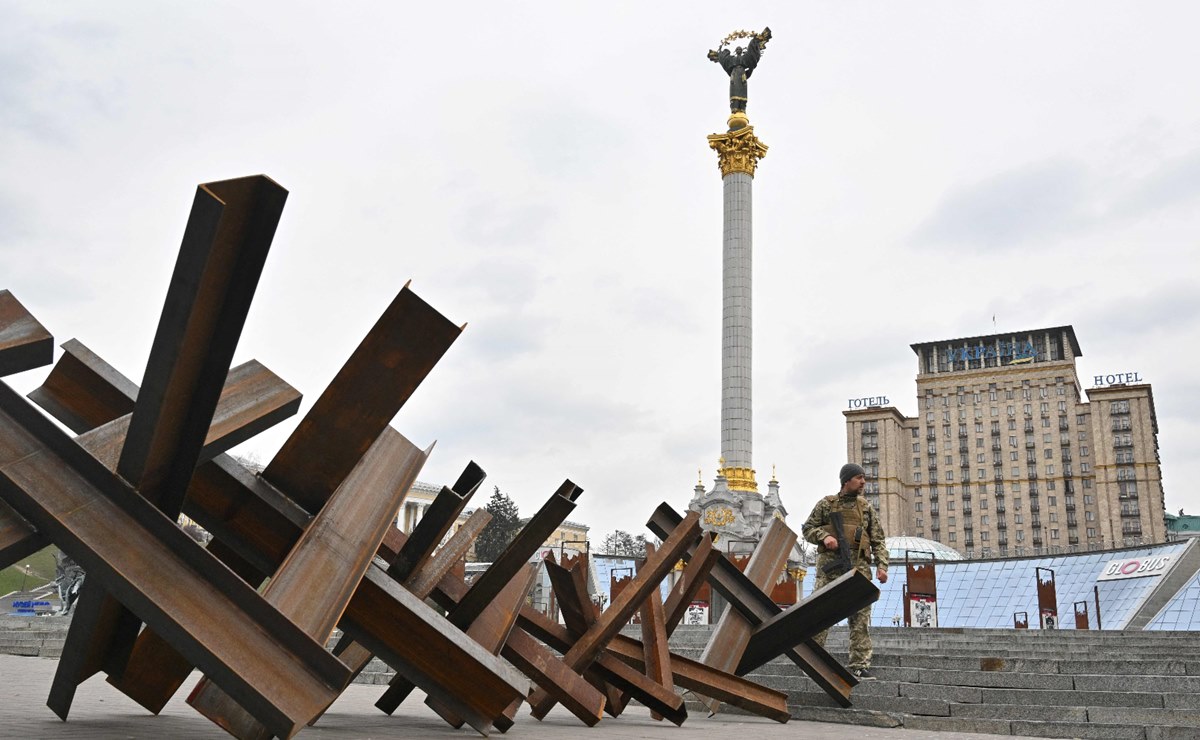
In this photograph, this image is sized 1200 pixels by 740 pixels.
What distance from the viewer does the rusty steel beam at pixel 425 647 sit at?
10.8 ft

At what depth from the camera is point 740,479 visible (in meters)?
45.8

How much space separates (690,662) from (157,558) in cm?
372

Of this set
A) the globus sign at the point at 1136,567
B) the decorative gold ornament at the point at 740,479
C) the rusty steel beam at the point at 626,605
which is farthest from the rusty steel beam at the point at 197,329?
the decorative gold ornament at the point at 740,479

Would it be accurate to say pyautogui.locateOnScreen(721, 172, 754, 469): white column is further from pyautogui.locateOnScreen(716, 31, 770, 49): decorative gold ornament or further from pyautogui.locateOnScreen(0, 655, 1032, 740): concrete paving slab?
pyautogui.locateOnScreen(0, 655, 1032, 740): concrete paving slab

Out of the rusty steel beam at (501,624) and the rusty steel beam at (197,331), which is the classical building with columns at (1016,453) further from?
the rusty steel beam at (197,331)

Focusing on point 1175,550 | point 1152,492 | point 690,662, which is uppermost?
point 1152,492

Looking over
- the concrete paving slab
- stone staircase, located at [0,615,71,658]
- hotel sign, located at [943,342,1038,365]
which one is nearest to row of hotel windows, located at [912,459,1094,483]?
hotel sign, located at [943,342,1038,365]

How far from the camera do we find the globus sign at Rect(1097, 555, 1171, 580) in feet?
115

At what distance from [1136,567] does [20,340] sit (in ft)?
139

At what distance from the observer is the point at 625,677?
5160mm

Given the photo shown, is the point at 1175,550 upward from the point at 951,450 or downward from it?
downward

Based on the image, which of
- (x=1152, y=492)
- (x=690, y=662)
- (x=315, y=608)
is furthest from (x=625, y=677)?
(x=1152, y=492)

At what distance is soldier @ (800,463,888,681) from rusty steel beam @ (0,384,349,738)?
240 inches

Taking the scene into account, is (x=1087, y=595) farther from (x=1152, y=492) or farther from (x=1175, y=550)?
(x=1152, y=492)
